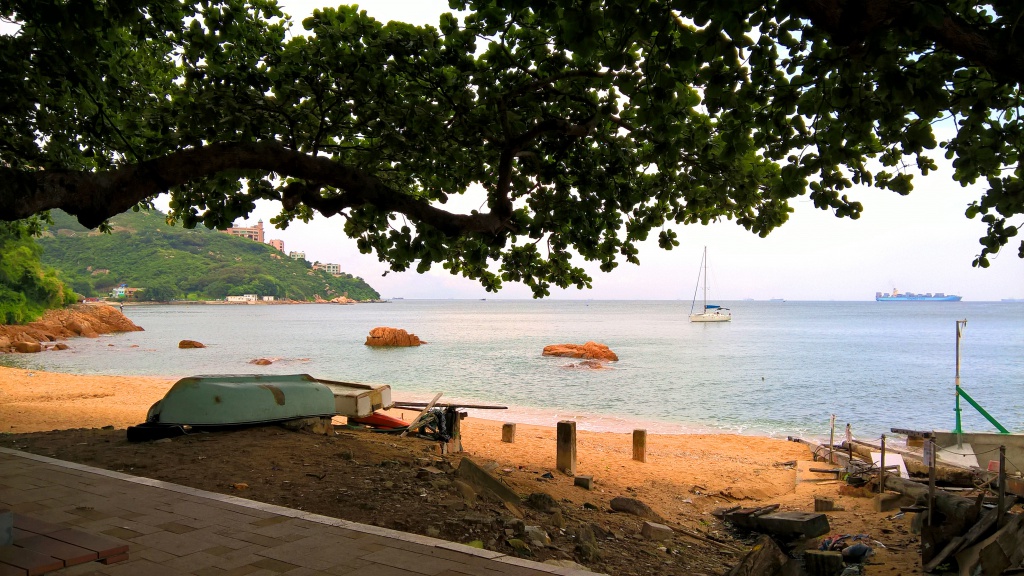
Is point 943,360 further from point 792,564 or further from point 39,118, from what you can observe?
point 39,118

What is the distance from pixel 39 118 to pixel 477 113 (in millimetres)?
5042

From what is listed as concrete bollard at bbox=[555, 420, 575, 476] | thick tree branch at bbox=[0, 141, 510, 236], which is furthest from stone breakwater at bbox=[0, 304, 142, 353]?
thick tree branch at bbox=[0, 141, 510, 236]

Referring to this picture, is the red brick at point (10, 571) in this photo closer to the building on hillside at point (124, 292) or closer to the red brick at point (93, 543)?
the red brick at point (93, 543)

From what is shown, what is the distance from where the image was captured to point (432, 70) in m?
7.13

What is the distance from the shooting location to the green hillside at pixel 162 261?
138500mm

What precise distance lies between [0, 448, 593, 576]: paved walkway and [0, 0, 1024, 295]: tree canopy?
237 centimetres

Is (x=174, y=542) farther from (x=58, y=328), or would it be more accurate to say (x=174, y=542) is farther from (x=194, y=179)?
(x=58, y=328)

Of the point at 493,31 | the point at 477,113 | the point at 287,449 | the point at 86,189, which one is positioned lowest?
the point at 287,449

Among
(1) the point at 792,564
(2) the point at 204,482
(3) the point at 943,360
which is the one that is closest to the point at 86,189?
(2) the point at 204,482

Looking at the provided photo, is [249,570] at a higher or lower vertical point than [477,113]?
lower

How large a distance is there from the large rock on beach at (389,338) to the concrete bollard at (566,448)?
160 ft

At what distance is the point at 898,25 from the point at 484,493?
20.1 feet

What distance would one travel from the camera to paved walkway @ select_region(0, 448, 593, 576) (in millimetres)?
4184

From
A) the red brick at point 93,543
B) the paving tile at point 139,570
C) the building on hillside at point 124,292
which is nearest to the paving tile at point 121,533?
the paving tile at point 139,570
